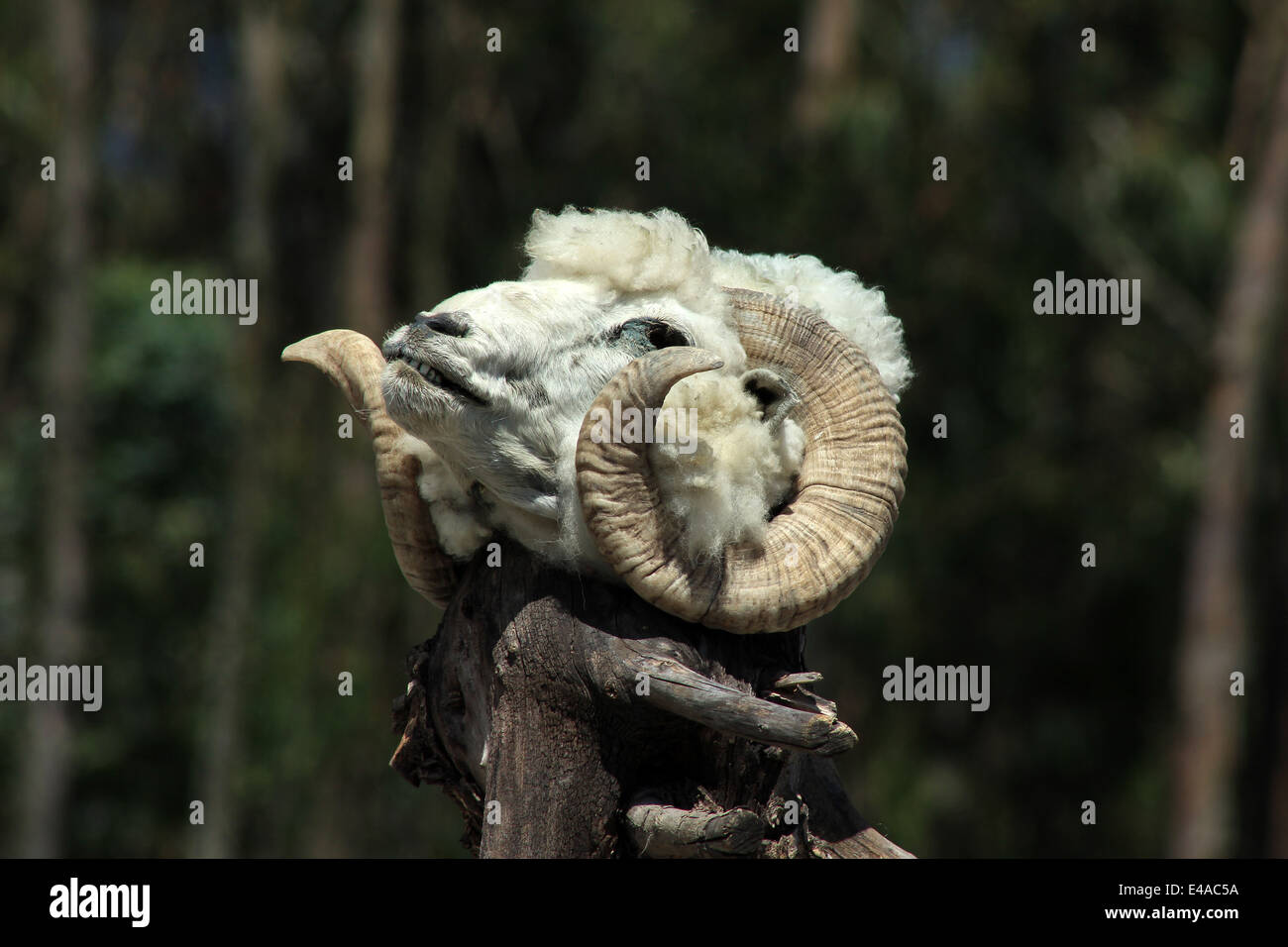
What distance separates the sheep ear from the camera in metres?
3.69

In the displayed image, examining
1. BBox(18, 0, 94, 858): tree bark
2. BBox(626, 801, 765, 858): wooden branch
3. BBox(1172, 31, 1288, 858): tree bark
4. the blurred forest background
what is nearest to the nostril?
BBox(626, 801, 765, 858): wooden branch

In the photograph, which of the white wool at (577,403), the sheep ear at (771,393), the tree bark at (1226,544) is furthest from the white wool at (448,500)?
the tree bark at (1226,544)

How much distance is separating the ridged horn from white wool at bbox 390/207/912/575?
0.21 feet

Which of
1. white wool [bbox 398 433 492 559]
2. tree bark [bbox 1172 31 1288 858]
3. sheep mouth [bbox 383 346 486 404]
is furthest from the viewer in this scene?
tree bark [bbox 1172 31 1288 858]

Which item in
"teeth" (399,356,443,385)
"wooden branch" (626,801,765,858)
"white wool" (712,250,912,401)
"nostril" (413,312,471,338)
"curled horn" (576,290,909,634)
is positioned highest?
"white wool" (712,250,912,401)

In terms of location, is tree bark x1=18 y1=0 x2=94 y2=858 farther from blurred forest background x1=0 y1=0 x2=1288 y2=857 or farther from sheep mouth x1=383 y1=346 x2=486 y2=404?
sheep mouth x1=383 y1=346 x2=486 y2=404

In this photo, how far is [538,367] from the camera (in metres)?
3.57

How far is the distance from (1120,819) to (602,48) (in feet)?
40.3

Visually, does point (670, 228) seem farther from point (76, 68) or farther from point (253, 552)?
point (76, 68)

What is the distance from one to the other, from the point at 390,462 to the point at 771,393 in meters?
1.04

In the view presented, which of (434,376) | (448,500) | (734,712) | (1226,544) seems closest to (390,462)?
(448,500)

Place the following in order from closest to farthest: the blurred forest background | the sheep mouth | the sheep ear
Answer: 1. the sheep mouth
2. the sheep ear
3. the blurred forest background

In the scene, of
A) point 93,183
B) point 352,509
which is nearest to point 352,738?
point 352,509

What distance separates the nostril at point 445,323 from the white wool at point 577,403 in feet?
0.09
